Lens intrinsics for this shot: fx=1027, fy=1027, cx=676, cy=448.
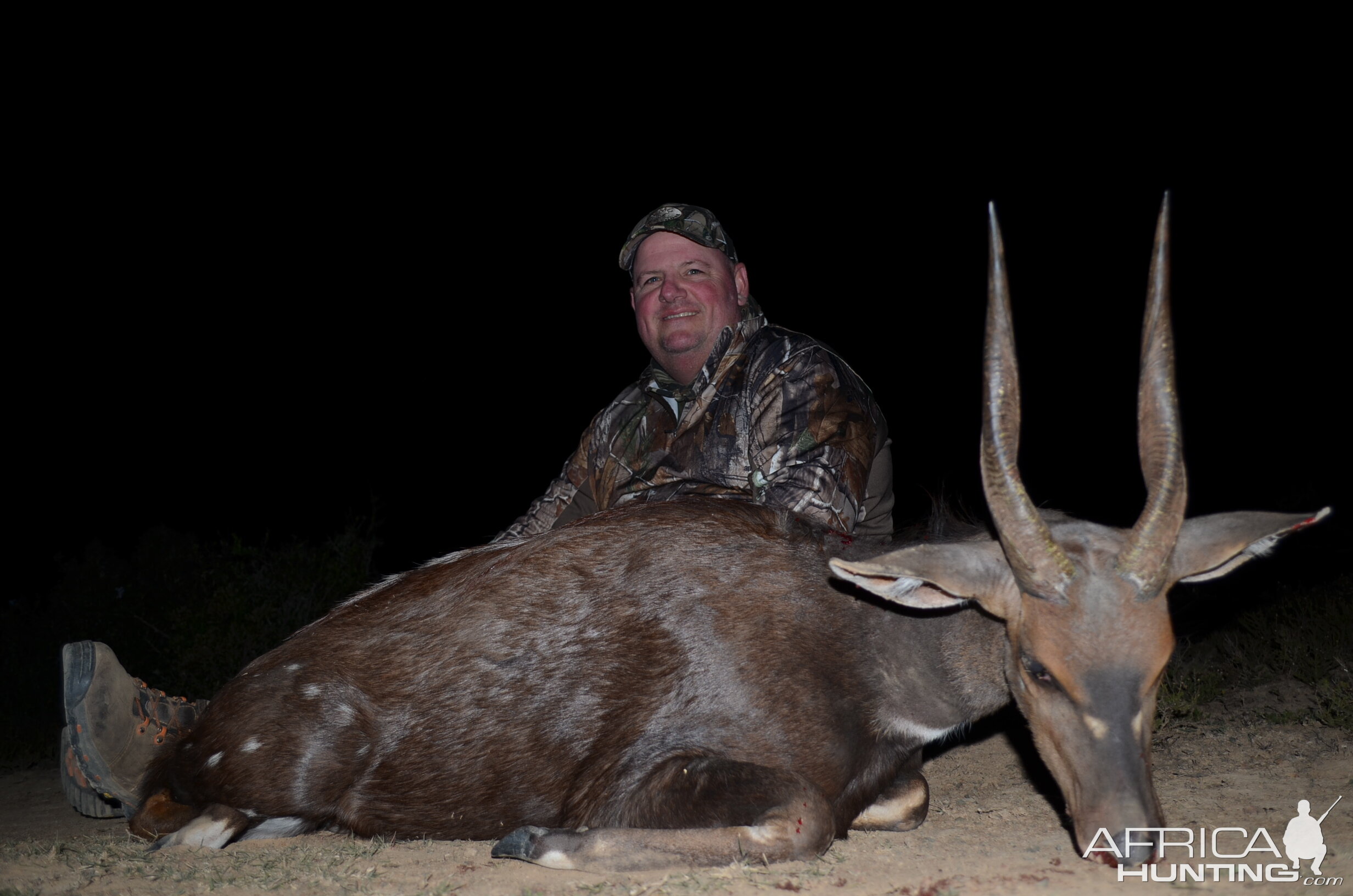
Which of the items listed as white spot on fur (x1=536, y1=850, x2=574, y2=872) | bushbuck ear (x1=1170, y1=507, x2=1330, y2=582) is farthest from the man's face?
white spot on fur (x1=536, y1=850, x2=574, y2=872)

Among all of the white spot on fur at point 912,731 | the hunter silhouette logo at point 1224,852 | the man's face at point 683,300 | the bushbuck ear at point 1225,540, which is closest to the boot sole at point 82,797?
the white spot on fur at point 912,731

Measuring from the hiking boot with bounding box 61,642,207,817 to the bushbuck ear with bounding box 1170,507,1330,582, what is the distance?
13.0 feet

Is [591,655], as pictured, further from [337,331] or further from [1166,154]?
[337,331]

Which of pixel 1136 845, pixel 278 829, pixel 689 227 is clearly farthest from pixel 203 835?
pixel 689 227

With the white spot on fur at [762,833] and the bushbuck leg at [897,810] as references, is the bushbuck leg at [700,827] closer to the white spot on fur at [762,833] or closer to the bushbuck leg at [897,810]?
the white spot on fur at [762,833]

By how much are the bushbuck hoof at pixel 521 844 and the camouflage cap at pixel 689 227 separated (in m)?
3.57

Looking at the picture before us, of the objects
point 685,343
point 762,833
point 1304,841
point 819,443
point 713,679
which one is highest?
point 685,343

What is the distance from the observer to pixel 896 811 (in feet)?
12.7

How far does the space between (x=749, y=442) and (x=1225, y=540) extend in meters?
2.35

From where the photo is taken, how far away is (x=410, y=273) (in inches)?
1142

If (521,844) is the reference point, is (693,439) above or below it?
above

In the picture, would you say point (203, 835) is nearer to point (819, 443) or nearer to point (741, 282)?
point (819, 443)

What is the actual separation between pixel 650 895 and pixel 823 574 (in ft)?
4.34

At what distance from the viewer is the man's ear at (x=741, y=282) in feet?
20.0
